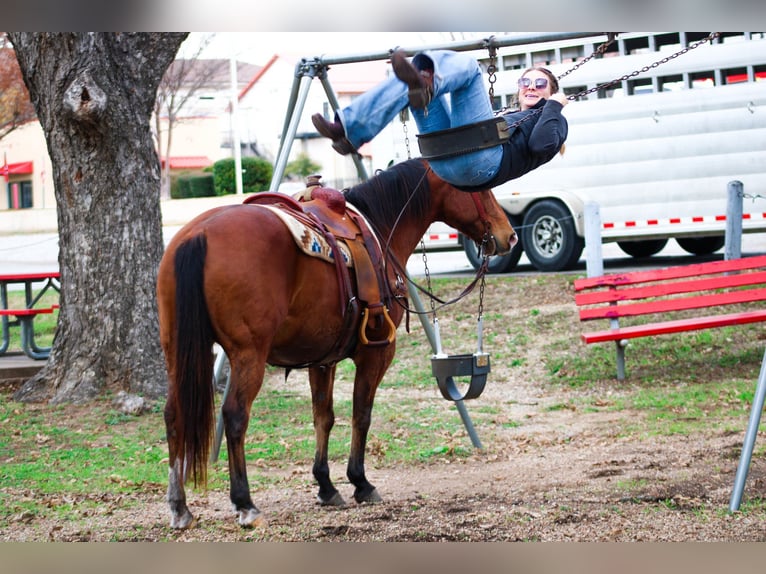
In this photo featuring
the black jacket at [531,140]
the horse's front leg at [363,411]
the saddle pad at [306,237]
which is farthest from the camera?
the horse's front leg at [363,411]

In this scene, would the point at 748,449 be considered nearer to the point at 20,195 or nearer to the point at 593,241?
the point at 593,241

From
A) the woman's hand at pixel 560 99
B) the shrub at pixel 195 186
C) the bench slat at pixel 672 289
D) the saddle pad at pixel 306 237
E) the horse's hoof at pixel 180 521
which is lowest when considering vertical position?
the horse's hoof at pixel 180 521

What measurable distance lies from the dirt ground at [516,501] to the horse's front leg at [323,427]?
125 millimetres

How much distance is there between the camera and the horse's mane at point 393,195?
608 cm

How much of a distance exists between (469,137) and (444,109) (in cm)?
20

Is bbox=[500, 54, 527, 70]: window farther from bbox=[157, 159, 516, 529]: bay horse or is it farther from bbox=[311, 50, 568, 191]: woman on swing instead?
bbox=[157, 159, 516, 529]: bay horse

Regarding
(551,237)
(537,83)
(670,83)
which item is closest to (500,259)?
(551,237)

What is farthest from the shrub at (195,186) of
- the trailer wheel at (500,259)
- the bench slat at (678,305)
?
the bench slat at (678,305)

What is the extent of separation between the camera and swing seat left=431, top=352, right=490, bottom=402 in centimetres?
642

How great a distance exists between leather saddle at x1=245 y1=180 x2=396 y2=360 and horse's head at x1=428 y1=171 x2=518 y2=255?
674mm

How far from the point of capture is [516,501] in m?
5.71

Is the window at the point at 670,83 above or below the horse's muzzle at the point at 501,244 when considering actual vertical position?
above

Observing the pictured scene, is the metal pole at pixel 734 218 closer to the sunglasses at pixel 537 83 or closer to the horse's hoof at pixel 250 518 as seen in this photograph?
the sunglasses at pixel 537 83

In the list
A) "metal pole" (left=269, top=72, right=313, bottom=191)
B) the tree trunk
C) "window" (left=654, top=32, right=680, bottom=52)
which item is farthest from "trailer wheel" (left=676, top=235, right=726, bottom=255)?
"metal pole" (left=269, top=72, right=313, bottom=191)
